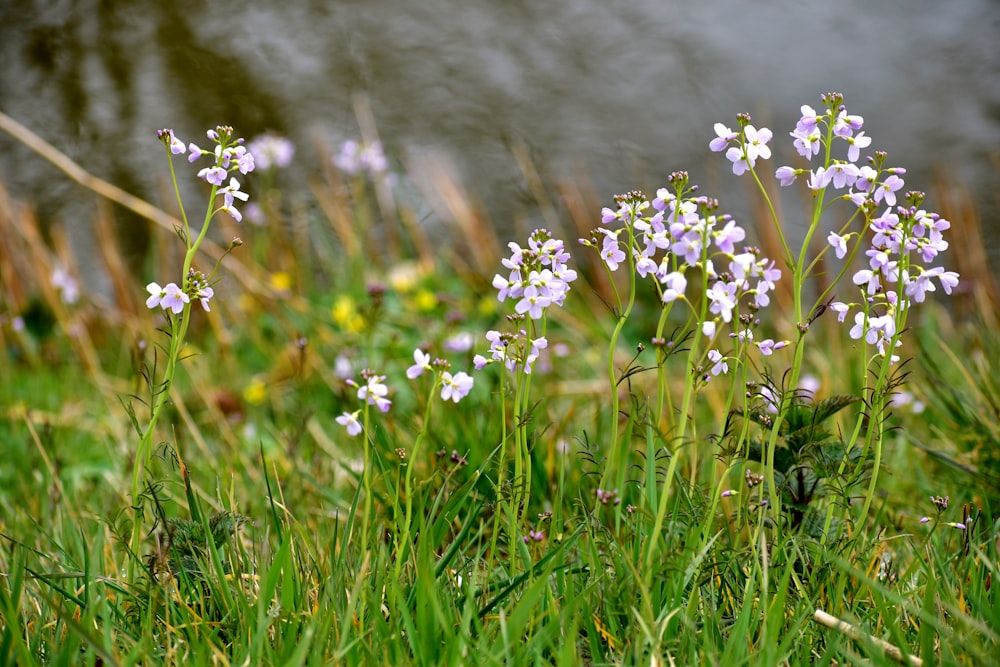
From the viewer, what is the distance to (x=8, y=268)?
4.59 metres

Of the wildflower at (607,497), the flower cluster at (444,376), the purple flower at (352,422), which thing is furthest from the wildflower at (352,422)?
the wildflower at (607,497)

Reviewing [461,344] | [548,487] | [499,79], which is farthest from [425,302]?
[499,79]

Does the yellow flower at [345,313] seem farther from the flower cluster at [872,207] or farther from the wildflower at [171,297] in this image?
the flower cluster at [872,207]

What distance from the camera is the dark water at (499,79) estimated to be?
5.79 metres

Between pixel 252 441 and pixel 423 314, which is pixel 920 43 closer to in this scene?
pixel 423 314

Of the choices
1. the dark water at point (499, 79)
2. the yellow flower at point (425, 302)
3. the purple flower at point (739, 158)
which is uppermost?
the dark water at point (499, 79)

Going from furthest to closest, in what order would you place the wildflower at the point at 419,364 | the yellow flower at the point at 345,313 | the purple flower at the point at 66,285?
the purple flower at the point at 66,285 < the yellow flower at the point at 345,313 < the wildflower at the point at 419,364

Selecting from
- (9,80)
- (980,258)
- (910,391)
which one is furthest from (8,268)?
(980,258)

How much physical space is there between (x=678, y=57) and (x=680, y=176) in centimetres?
524

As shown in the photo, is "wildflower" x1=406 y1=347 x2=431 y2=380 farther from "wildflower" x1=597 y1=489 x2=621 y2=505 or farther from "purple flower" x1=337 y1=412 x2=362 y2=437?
"wildflower" x1=597 y1=489 x2=621 y2=505

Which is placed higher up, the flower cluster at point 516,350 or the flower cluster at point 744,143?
→ the flower cluster at point 744,143

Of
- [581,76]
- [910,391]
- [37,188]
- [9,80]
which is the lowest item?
[910,391]

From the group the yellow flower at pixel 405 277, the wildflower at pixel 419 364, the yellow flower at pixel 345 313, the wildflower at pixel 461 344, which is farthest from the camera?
the yellow flower at pixel 405 277

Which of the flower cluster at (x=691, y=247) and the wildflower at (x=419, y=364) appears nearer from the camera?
the flower cluster at (x=691, y=247)
